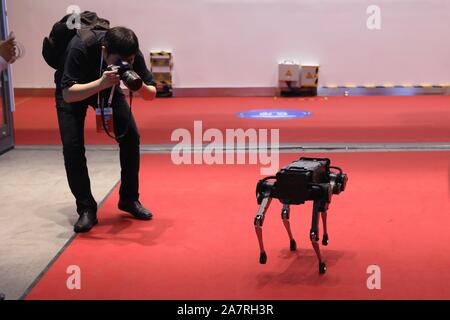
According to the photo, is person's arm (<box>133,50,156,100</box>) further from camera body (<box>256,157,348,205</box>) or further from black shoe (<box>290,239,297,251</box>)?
black shoe (<box>290,239,297,251</box>)

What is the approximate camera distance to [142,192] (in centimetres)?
515

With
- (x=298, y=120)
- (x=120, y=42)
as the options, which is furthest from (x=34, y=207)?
(x=298, y=120)

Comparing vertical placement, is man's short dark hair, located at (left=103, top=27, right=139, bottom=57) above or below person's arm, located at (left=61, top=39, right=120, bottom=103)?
above

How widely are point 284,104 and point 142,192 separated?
4.86m

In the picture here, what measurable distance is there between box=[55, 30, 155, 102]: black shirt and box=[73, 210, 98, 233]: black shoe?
84cm

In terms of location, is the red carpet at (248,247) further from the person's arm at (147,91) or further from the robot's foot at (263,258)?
the person's arm at (147,91)

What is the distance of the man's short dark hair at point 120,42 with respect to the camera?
3.80m

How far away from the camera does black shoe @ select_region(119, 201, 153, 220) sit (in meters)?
4.48

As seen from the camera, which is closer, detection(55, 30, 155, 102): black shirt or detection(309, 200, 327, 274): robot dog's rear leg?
detection(309, 200, 327, 274): robot dog's rear leg

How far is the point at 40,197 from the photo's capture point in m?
5.11

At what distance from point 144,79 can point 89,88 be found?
47 centimetres

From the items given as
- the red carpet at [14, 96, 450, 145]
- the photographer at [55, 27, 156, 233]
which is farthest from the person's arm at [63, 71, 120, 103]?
the red carpet at [14, 96, 450, 145]

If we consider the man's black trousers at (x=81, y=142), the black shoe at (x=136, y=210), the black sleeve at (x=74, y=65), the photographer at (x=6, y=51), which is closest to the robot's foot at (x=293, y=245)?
the black shoe at (x=136, y=210)

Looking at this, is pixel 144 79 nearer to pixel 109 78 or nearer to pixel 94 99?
pixel 94 99
